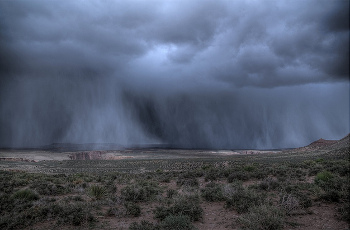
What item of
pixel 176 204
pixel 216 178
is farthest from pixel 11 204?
pixel 216 178

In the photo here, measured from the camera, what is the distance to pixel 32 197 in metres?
14.5

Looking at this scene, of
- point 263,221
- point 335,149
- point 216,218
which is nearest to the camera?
point 263,221

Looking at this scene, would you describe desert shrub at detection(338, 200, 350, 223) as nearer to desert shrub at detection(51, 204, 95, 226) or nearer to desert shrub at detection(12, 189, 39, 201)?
desert shrub at detection(51, 204, 95, 226)

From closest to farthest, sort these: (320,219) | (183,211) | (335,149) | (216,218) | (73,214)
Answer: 1. (320,219)
2. (73,214)
3. (216,218)
4. (183,211)
5. (335,149)

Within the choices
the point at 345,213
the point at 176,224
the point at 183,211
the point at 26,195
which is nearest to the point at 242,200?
the point at 183,211

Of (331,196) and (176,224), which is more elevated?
(331,196)

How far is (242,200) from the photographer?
39.4ft

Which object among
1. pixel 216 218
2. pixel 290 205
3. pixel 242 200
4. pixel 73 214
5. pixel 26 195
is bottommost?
pixel 216 218

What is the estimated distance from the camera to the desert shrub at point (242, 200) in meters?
11.3

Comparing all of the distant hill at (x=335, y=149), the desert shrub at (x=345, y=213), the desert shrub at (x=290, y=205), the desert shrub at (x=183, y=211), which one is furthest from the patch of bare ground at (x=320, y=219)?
the distant hill at (x=335, y=149)

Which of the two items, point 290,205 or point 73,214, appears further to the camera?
point 290,205

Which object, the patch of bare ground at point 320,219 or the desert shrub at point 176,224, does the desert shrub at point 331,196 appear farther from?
the desert shrub at point 176,224

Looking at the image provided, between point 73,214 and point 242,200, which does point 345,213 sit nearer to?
point 242,200

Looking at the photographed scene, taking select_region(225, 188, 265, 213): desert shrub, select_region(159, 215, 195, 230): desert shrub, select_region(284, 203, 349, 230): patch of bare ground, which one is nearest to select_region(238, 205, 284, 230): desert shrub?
select_region(284, 203, 349, 230): patch of bare ground
